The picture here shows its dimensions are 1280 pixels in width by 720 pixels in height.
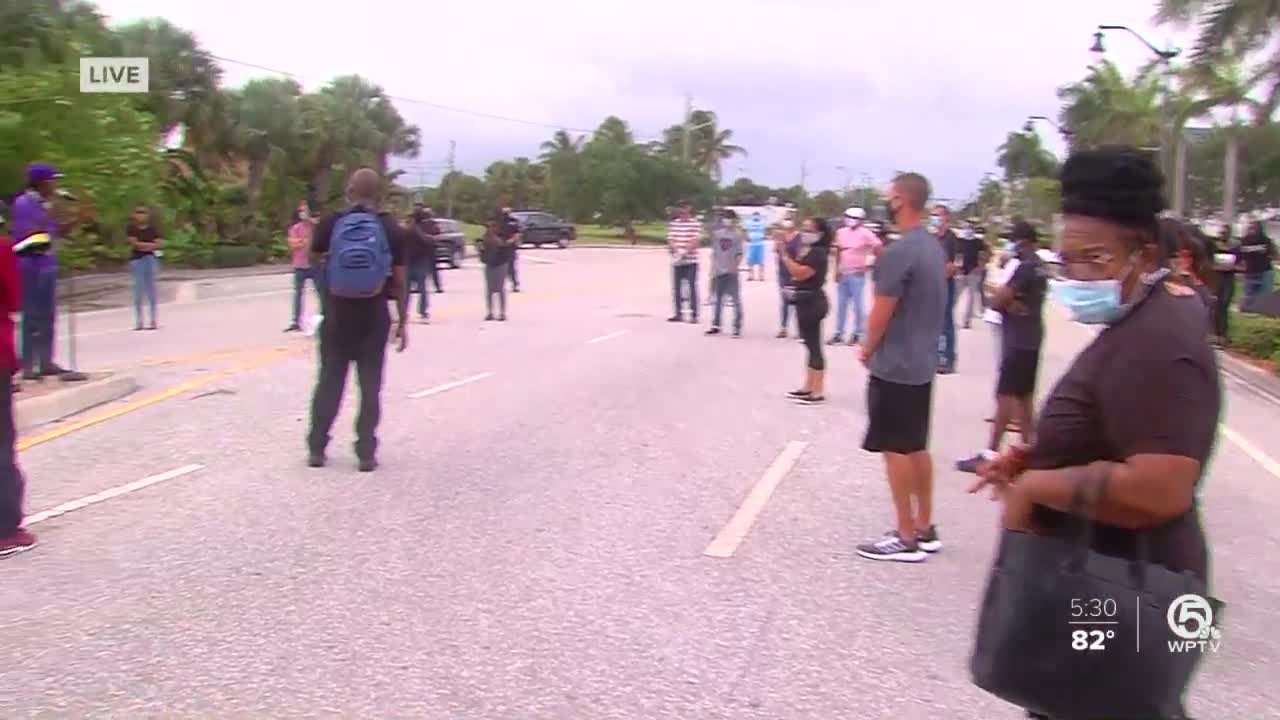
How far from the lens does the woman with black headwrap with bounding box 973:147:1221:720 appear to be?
238cm

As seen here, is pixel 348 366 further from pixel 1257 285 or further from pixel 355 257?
pixel 1257 285

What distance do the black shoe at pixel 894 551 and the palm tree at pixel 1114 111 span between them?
36333 mm

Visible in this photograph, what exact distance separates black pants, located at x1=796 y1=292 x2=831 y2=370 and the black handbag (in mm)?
8929

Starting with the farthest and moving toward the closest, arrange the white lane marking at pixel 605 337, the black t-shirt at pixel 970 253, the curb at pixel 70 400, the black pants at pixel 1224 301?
the black t-shirt at pixel 970 253, the black pants at pixel 1224 301, the white lane marking at pixel 605 337, the curb at pixel 70 400

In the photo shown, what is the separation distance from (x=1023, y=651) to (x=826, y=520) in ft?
15.4

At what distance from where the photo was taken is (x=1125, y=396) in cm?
241

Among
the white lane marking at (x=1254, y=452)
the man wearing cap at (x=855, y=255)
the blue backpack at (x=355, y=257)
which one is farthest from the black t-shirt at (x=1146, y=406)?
the man wearing cap at (x=855, y=255)

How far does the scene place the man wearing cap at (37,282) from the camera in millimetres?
10438

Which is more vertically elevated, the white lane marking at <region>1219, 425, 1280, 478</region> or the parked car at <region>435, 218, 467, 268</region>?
the parked car at <region>435, 218, 467, 268</region>

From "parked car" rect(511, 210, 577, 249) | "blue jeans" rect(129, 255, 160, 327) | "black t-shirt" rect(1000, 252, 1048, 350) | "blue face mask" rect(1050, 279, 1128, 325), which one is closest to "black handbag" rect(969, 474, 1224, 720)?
"blue face mask" rect(1050, 279, 1128, 325)

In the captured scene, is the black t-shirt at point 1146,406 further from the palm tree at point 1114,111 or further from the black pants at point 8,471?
the palm tree at point 1114,111

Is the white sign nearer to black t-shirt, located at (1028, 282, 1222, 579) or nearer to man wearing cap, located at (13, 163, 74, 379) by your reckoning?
man wearing cap, located at (13, 163, 74, 379)

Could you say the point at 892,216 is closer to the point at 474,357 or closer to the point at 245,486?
the point at 245,486

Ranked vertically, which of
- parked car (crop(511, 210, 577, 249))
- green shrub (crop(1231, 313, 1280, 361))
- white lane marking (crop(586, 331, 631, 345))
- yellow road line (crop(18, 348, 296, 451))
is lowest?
yellow road line (crop(18, 348, 296, 451))
